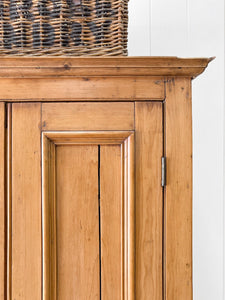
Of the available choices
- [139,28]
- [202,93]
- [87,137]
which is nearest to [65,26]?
[87,137]

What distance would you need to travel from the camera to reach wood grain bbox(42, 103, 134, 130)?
75cm

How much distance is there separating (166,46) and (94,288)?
0.96 metres

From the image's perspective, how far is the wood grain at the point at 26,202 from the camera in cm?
75

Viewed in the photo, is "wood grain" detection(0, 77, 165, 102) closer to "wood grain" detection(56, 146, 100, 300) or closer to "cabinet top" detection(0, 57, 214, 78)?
"cabinet top" detection(0, 57, 214, 78)

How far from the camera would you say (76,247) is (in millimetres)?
755

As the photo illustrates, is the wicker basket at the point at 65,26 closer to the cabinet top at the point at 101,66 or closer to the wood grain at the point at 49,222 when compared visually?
the cabinet top at the point at 101,66

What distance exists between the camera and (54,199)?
2.48 ft

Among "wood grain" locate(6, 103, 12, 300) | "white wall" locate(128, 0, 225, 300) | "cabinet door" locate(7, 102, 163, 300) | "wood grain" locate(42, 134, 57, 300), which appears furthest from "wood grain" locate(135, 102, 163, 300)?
"white wall" locate(128, 0, 225, 300)

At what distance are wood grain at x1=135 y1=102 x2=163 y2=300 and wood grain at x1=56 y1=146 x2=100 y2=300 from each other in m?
0.10

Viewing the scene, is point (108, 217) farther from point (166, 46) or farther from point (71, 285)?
point (166, 46)

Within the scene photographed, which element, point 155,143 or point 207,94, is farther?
point 207,94

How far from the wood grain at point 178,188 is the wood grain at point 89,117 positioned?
0.10 m

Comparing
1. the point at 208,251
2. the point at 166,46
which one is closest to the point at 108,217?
the point at 208,251

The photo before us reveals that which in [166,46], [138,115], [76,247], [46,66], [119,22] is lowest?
[76,247]
